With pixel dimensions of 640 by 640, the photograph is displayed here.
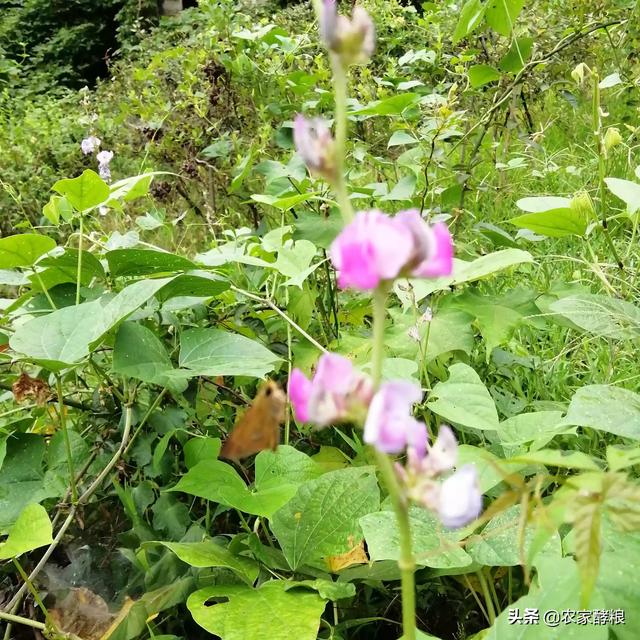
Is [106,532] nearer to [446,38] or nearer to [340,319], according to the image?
[340,319]

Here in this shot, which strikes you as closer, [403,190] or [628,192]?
[628,192]

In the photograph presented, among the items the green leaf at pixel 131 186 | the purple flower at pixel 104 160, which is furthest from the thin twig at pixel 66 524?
the purple flower at pixel 104 160

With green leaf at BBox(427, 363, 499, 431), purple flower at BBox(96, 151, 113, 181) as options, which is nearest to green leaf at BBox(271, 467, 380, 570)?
green leaf at BBox(427, 363, 499, 431)

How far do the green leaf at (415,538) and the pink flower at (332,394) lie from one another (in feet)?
1.12

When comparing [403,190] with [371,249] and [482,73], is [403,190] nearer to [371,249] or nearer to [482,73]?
[482,73]

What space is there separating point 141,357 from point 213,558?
0.28 meters

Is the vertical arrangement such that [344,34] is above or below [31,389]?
above

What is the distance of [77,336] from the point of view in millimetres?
796

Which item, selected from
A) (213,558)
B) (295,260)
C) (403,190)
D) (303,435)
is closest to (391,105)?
(403,190)

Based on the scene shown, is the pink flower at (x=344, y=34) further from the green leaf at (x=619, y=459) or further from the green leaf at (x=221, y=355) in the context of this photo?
the green leaf at (x=221, y=355)

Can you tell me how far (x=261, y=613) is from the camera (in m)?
0.65

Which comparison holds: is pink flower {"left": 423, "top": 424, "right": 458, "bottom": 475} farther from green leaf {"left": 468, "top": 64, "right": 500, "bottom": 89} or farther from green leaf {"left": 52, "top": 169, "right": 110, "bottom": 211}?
green leaf {"left": 468, "top": 64, "right": 500, "bottom": 89}

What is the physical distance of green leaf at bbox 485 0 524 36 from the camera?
1074mm

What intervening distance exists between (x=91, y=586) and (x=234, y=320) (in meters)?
0.53
